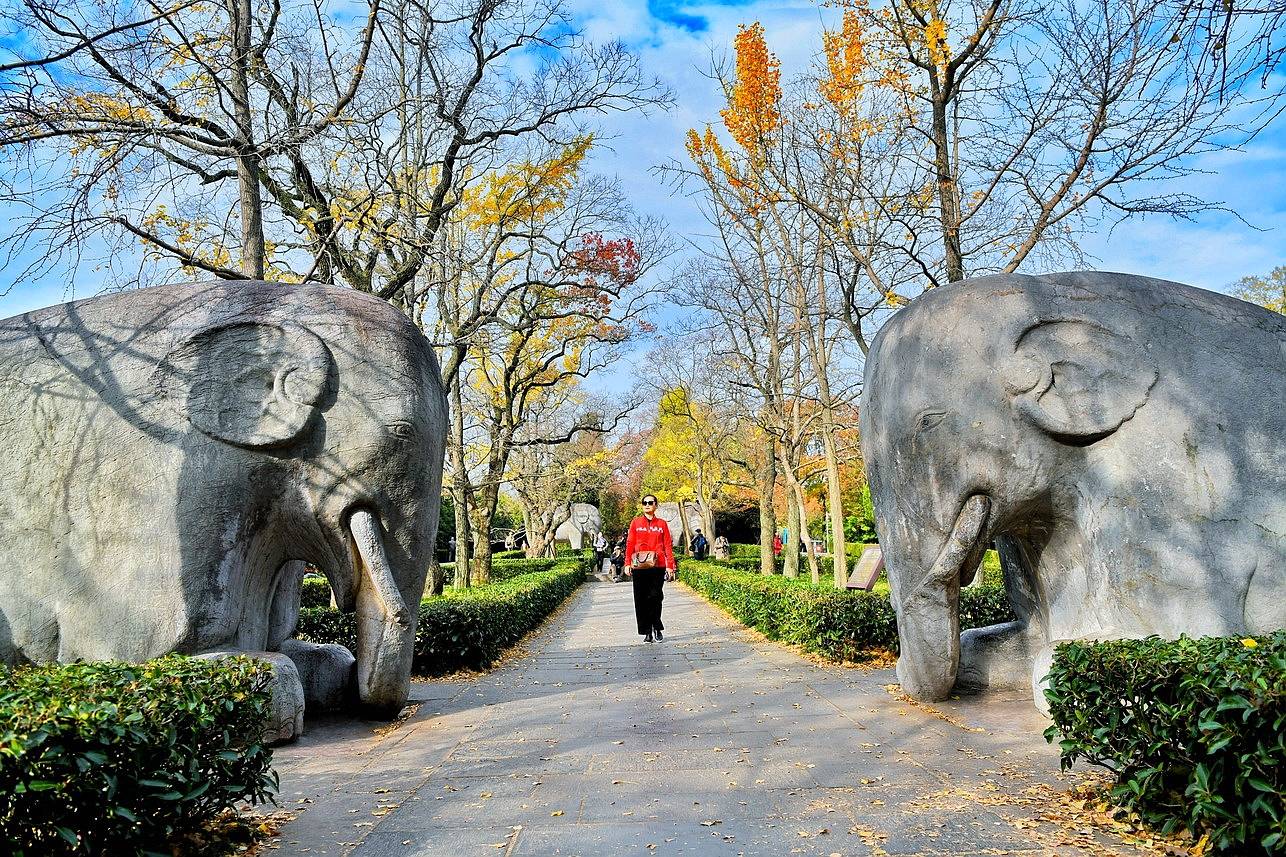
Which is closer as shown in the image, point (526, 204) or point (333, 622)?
point (333, 622)

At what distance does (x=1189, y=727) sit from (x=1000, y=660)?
3.43 m

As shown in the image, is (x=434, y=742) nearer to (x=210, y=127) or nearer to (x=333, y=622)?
(x=333, y=622)

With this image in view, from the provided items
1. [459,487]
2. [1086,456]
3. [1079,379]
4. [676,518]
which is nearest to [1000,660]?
[1086,456]

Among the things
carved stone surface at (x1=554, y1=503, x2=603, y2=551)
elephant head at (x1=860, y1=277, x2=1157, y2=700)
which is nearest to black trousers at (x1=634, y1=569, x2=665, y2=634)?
elephant head at (x1=860, y1=277, x2=1157, y2=700)

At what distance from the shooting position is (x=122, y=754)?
3.01 metres

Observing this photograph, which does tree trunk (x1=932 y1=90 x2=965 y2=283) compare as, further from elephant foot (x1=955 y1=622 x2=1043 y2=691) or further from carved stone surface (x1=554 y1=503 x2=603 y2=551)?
carved stone surface (x1=554 y1=503 x2=603 y2=551)

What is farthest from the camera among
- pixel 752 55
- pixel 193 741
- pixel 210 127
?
pixel 752 55

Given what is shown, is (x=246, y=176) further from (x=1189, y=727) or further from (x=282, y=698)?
(x=1189, y=727)

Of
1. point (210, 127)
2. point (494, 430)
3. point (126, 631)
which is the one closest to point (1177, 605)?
point (126, 631)

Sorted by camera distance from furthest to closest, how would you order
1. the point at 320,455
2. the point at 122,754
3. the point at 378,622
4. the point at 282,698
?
the point at 378,622, the point at 320,455, the point at 282,698, the point at 122,754

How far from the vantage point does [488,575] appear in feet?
60.7

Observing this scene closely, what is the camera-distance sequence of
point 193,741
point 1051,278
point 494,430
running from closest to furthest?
point 193,741 → point 1051,278 → point 494,430

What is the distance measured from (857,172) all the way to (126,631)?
8.93 m

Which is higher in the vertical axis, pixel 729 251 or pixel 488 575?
pixel 729 251
